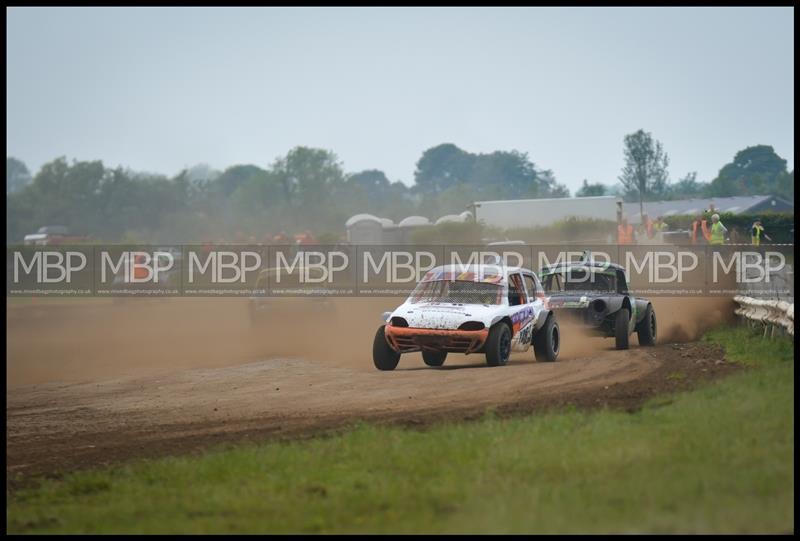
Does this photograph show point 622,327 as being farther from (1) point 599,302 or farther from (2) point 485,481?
(2) point 485,481

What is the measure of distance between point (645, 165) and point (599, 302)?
73.5 meters

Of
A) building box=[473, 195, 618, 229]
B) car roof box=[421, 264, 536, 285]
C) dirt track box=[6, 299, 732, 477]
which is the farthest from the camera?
building box=[473, 195, 618, 229]

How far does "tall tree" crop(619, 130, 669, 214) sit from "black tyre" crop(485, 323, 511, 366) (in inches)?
2909

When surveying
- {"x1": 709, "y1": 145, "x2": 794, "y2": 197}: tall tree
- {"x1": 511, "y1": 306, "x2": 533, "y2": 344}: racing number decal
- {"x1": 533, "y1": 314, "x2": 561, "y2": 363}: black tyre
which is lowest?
{"x1": 533, "y1": 314, "x2": 561, "y2": 363}: black tyre

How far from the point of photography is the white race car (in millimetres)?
16266

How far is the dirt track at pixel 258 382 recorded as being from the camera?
1226cm

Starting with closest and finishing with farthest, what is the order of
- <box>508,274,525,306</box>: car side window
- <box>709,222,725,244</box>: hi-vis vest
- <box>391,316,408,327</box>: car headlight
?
<box>391,316,408,327</box>: car headlight, <box>508,274,525,306</box>: car side window, <box>709,222,725,244</box>: hi-vis vest

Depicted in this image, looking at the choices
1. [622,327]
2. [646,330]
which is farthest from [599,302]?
[646,330]

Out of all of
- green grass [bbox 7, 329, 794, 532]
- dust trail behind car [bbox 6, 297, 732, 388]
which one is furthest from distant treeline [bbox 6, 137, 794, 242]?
green grass [bbox 7, 329, 794, 532]

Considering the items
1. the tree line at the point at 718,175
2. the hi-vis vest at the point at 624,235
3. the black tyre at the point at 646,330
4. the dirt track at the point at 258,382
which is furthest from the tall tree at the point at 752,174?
the black tyre at the point at 646,330

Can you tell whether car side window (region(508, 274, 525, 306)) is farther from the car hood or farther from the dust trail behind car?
the dust trail behind car

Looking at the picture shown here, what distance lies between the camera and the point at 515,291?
683 inches

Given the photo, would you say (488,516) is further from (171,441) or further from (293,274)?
(293,274)

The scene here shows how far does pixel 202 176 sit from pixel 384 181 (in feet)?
256
